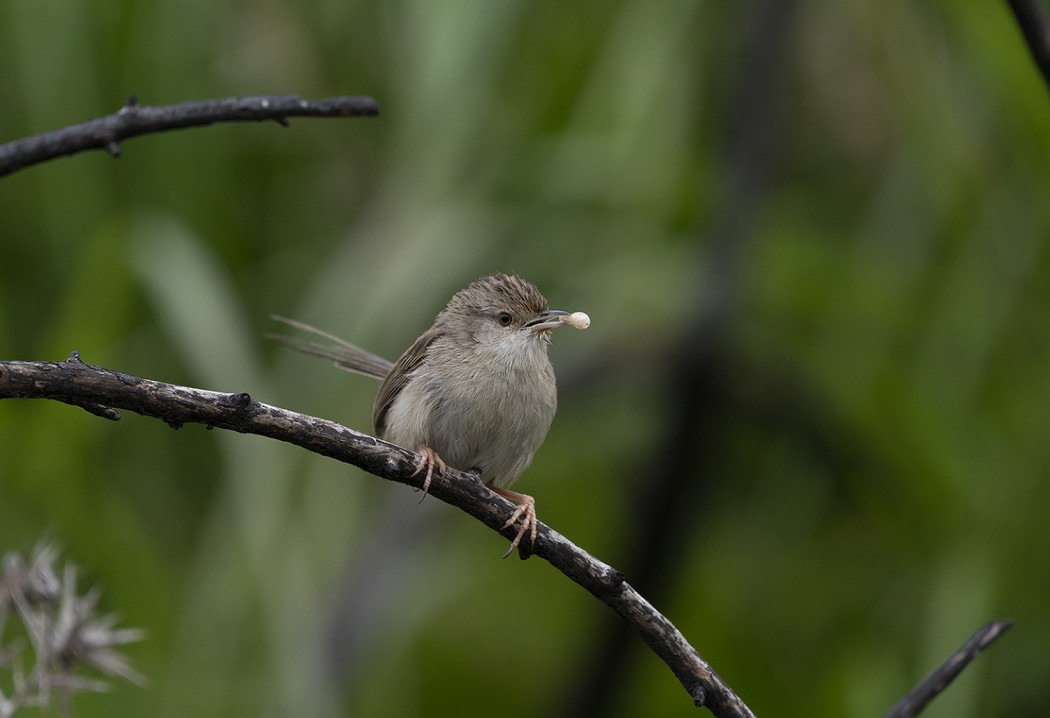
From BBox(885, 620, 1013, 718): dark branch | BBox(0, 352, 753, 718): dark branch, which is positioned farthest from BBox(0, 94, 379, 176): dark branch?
BBox(885, 620, 1013, 718): dark branch

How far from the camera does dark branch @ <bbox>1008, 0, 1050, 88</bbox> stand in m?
1.97

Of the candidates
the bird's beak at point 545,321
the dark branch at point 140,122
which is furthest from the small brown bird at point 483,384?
the dark branch at point 140,122

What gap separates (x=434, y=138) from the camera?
502 cm

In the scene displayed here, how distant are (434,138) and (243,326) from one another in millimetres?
1117

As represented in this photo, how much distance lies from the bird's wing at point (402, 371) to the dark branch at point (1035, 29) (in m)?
1.64

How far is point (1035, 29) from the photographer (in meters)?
1.99

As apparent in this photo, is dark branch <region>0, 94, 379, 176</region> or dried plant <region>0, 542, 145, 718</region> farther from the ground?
dark branch <region>0, 94, 379, 176</region>

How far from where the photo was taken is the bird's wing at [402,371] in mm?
3205

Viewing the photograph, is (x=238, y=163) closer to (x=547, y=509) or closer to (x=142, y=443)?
(x=142, y=443)

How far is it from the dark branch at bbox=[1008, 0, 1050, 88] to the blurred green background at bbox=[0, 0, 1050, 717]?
2183 millimetres

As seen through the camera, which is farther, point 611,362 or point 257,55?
point 257,55

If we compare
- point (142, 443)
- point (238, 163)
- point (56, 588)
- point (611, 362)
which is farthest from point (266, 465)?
point (56, 588)

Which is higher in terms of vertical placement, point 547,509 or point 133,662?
point 547,509

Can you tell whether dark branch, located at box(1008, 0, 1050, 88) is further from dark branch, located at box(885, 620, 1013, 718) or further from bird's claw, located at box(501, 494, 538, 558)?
bird's claw, located at box(501, 494, 538, 558)
